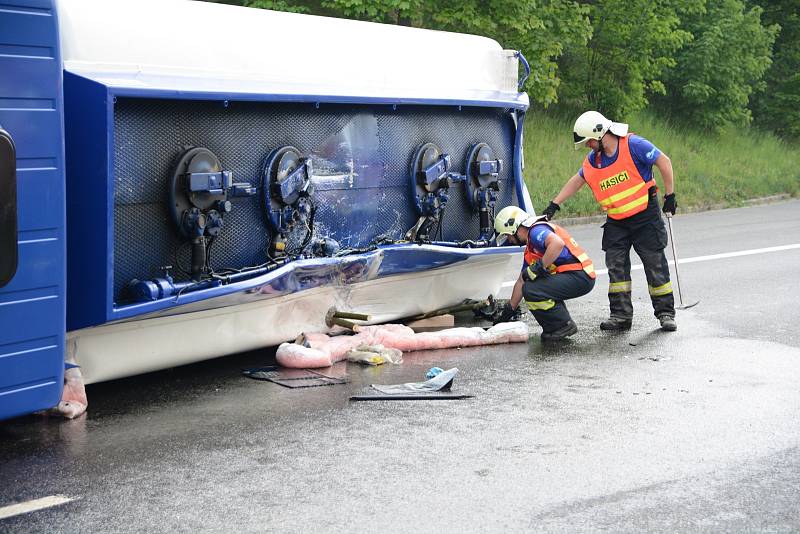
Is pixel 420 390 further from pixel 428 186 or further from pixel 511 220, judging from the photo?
pixel 511 220

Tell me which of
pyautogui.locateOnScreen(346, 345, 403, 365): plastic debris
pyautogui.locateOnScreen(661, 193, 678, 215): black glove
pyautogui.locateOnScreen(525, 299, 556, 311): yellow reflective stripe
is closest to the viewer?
pyautogui.locateOnScreen(346, 345, 403, 365): plastic debris

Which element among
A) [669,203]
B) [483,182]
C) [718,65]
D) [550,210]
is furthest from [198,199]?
[718,65]

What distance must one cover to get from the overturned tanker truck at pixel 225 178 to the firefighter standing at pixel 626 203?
77 cm

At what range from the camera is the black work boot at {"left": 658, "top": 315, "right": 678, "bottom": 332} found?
30.0ft

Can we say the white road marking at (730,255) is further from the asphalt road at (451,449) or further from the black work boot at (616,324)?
the asphalt road at (451,449)

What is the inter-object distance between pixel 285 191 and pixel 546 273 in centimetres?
248

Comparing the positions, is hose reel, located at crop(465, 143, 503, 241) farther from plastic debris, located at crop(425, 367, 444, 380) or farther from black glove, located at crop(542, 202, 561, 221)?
plastic debris, located at crop(425, 367, 444, 380)

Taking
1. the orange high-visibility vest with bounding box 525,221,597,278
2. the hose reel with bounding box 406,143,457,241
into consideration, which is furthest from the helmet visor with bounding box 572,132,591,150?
the hose reel with bounding box 406,143,457,241

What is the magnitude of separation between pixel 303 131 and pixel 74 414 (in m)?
2.47

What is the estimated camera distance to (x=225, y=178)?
22.5 ft

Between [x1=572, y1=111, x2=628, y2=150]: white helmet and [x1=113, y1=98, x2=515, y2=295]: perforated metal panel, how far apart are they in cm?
74

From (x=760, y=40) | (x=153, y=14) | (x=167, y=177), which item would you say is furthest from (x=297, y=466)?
(x=760, y=40)

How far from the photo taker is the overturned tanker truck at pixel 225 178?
554cm

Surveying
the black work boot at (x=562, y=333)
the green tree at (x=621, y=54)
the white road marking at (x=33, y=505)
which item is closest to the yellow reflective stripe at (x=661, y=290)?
the black work boot at (x=562, y=333)
